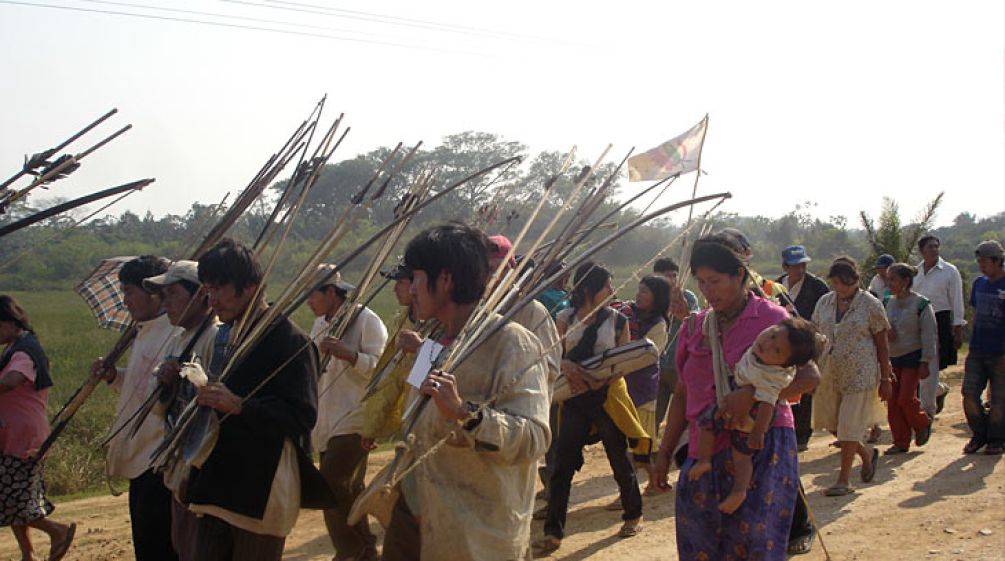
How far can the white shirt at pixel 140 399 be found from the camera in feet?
14.3

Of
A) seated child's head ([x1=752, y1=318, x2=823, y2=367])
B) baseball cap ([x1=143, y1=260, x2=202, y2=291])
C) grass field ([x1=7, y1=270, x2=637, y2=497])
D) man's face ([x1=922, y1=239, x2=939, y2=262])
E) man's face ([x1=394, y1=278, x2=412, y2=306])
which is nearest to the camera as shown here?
seated child's head ([x1=752, y1=318, x2=823, y2=367])

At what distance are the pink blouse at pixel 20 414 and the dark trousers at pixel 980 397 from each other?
7085 mm

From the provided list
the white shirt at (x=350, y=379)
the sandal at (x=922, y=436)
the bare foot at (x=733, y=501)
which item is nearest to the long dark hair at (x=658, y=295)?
the white shirt at (x=350, y=379)

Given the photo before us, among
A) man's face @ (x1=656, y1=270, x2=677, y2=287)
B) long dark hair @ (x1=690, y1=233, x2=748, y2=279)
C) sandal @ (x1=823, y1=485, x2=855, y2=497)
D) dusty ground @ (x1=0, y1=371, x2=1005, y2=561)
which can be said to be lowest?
dusty ground @ (x1=0, y1=371, x2=1005, y2=561)

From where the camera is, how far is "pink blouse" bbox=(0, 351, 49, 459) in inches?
223

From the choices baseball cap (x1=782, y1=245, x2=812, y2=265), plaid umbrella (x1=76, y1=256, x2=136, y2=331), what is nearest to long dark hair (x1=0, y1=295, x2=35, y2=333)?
plaid umbrella (x1=76, y1=256, x2=136, y2=331)

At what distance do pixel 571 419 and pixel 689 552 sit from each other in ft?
7.63

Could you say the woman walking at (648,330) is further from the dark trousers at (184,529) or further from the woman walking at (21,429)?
the woman walking at (21,429)

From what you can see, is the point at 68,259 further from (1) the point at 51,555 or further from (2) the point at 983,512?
(2) the point at 983,512

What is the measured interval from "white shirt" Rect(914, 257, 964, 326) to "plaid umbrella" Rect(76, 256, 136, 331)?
23.9ft

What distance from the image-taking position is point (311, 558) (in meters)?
5.88

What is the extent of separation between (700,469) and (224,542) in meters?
1.87

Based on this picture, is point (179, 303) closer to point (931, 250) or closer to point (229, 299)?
point (229, 299)

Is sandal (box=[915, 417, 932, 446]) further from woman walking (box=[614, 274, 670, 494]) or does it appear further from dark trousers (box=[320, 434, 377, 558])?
dark trousers (box=[320, 434, 377, 558])
